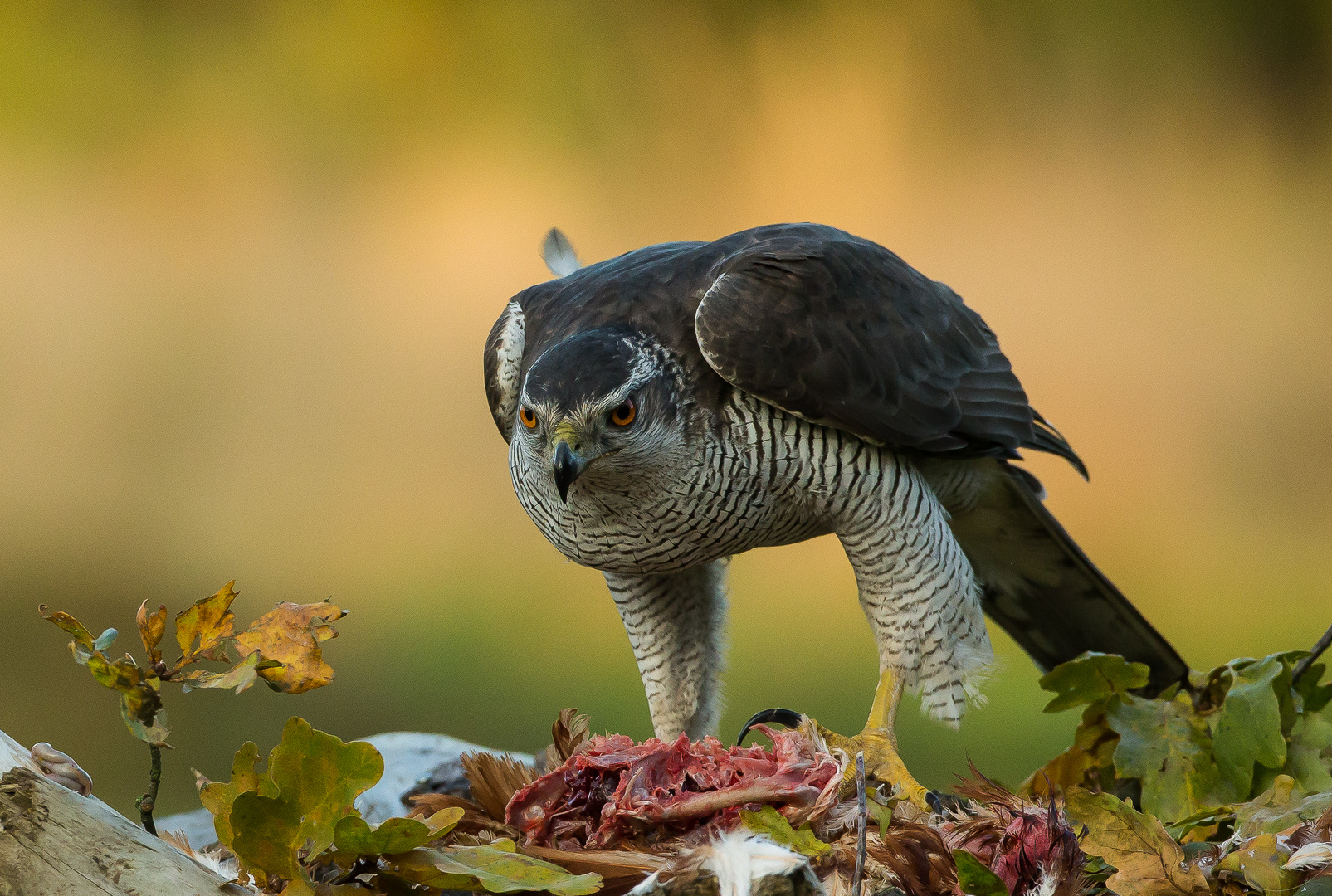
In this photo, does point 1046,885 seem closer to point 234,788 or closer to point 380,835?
point 380,835

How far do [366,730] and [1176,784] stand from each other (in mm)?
3345

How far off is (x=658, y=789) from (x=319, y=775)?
34 cm

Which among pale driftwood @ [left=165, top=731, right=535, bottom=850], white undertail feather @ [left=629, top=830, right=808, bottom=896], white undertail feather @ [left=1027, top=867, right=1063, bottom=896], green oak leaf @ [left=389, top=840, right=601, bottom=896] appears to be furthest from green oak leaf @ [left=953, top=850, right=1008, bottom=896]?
pale driftwood @ [left=165, top=731, right=535, bottom=850]

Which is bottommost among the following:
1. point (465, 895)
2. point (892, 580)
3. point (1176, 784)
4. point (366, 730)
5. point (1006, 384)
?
point (366, 730)

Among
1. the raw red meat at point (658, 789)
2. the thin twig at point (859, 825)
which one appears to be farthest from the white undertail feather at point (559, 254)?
the thin twig at point (859, 825)

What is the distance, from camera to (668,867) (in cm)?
87

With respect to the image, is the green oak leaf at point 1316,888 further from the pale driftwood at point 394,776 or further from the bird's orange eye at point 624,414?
the pale driftwood at point 394,776

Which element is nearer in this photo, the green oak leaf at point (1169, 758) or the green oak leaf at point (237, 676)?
the green oak leaf at point (237, 676)

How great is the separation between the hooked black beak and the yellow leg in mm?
505

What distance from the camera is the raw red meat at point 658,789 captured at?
3.39ft

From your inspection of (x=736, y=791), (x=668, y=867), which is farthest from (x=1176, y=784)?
(x=668, y=867)

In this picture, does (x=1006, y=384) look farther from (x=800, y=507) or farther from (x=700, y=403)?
(x=700, y=403)

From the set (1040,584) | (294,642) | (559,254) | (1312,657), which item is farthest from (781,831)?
(559,254)

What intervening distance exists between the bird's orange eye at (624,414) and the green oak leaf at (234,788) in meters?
0.84
